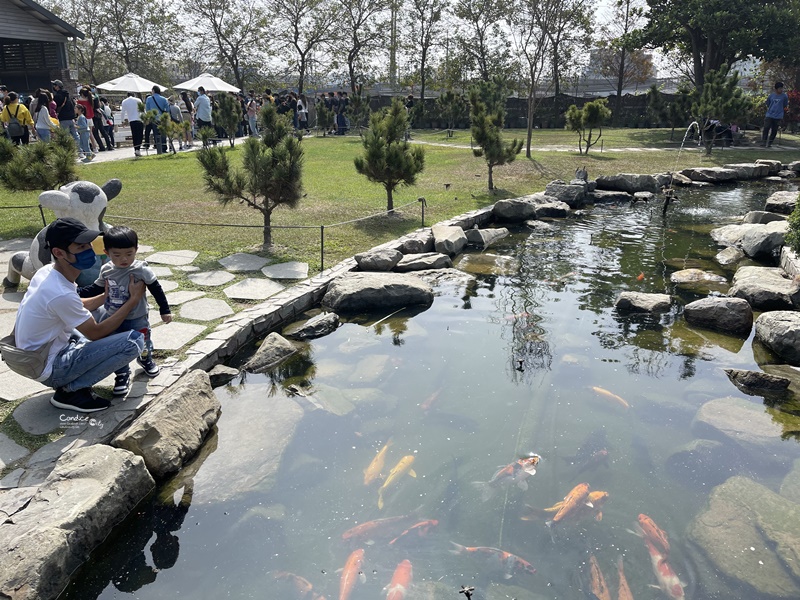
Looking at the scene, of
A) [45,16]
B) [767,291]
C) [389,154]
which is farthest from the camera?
[45,16]

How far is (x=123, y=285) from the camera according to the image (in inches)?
162

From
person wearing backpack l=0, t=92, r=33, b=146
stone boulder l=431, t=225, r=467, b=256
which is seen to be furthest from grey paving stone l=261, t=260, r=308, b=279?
person wearing backpack l=0, t=92, r=33, b=146

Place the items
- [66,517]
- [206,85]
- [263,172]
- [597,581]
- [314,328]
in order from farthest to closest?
[206,85], [263,172], [314,328], [597,581], [66,517]

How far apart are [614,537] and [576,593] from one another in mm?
496

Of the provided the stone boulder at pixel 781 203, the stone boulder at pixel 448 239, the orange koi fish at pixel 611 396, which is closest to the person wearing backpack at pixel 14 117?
the stone boulder at pixel 448 239

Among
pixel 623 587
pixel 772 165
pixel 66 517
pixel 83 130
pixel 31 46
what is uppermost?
pixel 31 46

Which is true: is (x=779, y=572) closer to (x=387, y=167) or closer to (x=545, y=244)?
(x=545, y=244)

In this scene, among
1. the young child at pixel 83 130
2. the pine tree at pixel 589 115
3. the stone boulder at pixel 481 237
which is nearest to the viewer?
the stone boulder at pixel 481 237

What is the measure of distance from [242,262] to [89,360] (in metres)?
3.45

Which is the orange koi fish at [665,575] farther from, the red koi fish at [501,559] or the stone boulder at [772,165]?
the stone boulder at [772,165]

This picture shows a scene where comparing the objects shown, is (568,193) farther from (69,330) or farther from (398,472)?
(69,330)

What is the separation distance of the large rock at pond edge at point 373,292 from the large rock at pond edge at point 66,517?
313 centimetres

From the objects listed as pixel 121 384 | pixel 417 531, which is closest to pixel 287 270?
pixel 121 384

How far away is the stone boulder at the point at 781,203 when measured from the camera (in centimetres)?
1122
